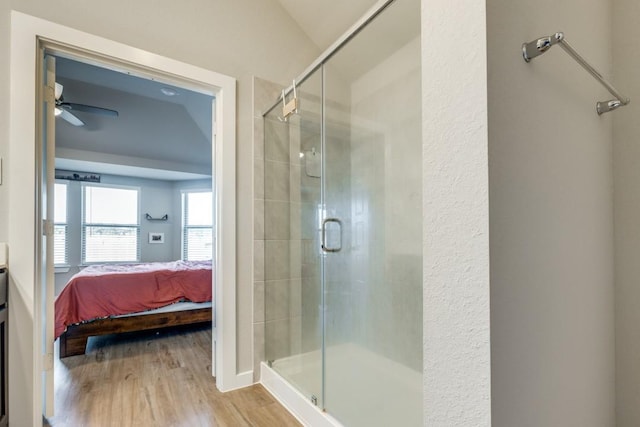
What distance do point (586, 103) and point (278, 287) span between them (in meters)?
1.99

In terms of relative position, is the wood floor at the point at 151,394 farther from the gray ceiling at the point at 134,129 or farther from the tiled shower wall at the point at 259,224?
the gray ceiling at the point at 134,129

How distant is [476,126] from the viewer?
0.64 meters

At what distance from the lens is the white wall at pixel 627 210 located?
4.04 feet

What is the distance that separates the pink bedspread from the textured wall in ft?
10.1

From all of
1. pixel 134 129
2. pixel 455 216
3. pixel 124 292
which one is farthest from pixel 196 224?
pixel 455 216

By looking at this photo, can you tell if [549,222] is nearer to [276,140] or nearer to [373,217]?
[373,217]

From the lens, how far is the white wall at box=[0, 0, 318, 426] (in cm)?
145

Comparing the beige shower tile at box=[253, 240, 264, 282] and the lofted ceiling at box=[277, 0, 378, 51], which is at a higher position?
the lofted ceiling at box=[277, 0, 378, 51]

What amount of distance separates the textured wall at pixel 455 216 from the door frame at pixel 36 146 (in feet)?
5.26

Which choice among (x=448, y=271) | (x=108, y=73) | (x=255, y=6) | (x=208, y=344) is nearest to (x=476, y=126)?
(x=448, y=271)

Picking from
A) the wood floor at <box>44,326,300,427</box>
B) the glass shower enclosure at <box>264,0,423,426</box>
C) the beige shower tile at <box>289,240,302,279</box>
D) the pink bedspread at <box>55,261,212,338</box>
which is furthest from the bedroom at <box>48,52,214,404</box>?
the glass shower enclosure at <box>264,0,423,426</box>

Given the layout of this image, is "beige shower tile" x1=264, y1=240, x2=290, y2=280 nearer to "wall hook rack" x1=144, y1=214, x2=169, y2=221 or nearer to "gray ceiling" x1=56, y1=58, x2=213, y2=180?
"gray ceiling" x1=56, y1=58, x2=213, y2=180

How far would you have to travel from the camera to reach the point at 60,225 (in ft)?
16.5

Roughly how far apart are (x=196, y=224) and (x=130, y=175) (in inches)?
58.8
